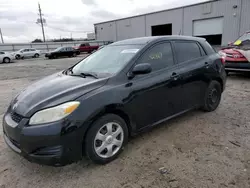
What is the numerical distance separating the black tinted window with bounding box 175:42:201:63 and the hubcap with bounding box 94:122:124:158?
172 cm

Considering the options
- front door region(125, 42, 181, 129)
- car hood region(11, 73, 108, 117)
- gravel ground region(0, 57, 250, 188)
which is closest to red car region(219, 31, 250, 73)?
gravel ground region(0, 57, 250, 188)

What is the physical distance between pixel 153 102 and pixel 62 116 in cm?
142

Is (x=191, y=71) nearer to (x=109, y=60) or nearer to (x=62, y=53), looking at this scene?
(x=109, y=60)

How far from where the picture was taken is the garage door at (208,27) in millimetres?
23577

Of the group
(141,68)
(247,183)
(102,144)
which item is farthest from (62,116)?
(247,183)

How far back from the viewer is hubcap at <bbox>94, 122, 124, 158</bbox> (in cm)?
259

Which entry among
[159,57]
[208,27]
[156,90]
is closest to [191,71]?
[159,57]

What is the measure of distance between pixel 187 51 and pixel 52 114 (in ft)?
8.84

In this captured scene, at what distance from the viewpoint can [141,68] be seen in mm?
2807

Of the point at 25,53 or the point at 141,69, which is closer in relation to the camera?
the point at 141,69

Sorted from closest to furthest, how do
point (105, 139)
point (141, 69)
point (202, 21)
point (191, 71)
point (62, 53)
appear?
point (105, 139) < point (141, 69) < point (191, 71) < point (202, 21) < point (62, 53)

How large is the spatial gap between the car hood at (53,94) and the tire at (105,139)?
0.44m

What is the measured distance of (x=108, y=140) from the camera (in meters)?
2.67

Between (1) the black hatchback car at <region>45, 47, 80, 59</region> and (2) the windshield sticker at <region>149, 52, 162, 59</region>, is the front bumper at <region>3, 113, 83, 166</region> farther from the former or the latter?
(1) the black hatchback car at <region>45, 47, 80, 59</region>
